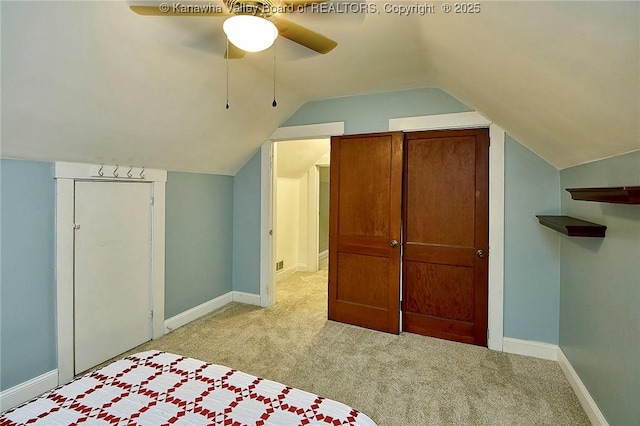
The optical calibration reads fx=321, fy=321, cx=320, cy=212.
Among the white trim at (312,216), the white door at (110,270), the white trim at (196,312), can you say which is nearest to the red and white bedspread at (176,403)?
the white door at (110,270)

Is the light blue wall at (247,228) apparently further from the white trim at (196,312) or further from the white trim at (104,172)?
the white trim at (104,172)

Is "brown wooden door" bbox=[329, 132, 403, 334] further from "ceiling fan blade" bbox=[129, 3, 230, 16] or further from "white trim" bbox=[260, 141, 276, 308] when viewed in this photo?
"ceiling fan blade" bbox=[129, 3, 230, 16]

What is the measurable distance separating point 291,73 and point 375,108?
3.13ft

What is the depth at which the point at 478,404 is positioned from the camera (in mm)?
2094

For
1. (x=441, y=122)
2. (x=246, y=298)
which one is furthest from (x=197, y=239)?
(x=441, y=122)

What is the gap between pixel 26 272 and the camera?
210cm

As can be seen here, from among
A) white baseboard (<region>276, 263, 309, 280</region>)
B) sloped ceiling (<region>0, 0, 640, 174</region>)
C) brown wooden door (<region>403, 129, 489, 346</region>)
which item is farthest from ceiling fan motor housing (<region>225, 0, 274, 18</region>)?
white baseboard (<region>276, 263, 309, 280</region>)

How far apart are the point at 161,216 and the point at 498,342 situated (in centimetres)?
329

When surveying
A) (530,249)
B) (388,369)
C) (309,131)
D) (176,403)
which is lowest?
(388,369)

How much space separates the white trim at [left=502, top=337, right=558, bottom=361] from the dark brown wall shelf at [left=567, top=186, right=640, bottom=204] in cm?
162

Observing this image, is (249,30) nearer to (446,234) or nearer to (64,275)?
(64,275)

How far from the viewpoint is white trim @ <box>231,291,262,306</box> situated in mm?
3895

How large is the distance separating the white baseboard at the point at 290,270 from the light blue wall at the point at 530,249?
3323 millimetres

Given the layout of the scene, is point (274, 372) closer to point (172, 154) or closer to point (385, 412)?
point (385, 412)
